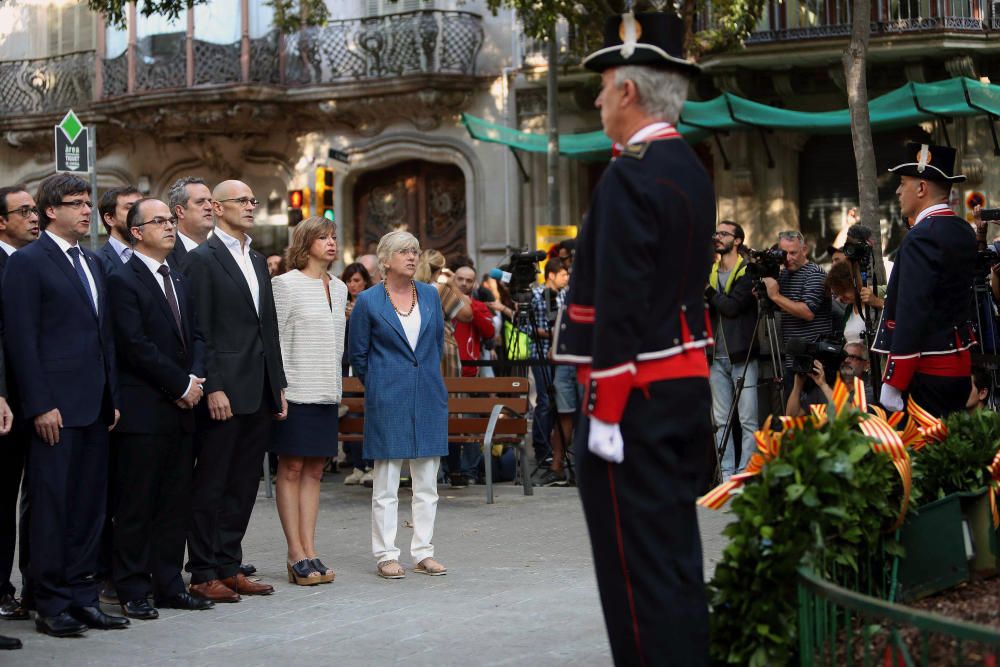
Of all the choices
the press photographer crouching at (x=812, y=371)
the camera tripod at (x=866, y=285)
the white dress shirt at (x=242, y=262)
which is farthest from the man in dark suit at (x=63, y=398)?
the press photographer crouching at (x=812, y=371)

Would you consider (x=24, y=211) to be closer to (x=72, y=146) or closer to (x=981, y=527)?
(x=981, y=527)

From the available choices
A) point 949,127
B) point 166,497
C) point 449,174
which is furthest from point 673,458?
point 449,174

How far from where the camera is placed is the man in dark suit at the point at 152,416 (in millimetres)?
7461

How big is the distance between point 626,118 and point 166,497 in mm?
3916

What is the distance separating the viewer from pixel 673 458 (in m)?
4.63

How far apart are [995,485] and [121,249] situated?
14.8ft

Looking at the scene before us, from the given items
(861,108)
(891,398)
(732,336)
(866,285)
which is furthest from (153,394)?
(861,108)

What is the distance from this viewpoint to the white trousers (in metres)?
8.53

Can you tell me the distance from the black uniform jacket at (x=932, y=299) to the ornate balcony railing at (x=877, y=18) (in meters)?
16.5

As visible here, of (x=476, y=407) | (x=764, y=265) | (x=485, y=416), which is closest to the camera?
(x=764, y=265)

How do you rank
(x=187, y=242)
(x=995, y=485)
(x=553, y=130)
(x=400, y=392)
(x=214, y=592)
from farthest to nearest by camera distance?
(x=553, y=130)
(x=400, y=392)
(x=187, y=242)
(x=214, y=592)
(x=995, y=485)

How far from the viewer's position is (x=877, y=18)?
23.5 metres

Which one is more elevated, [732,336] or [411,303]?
[411,303]

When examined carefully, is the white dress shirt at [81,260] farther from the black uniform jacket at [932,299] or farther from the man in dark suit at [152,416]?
the black uniform jacket at [932,299]
